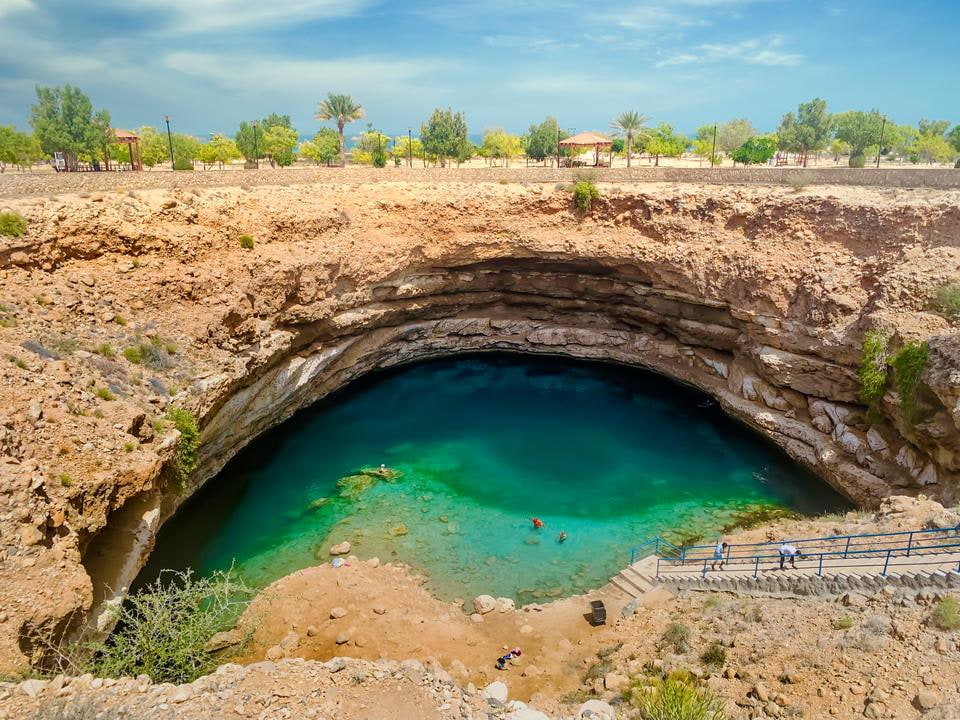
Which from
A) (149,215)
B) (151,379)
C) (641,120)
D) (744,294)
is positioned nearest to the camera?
(151,379)

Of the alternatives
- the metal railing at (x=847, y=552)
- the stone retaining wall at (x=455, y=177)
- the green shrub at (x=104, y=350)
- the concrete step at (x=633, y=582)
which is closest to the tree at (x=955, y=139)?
the stone retaining wall at (x=455, y=177)

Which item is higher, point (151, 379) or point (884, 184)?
point (884, 184)

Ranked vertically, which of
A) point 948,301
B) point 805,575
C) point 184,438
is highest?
point 948,301

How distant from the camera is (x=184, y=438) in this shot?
63.1ft

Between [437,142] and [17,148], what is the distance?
3319 centimetres

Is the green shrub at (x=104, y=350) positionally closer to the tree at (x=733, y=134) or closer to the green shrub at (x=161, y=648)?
the green shrub at (x=161, y=648)

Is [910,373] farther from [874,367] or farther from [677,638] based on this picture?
[677,638]

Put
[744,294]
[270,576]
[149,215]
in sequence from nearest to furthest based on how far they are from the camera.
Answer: [270,576], [149,215], [744,294]

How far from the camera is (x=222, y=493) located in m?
26.2

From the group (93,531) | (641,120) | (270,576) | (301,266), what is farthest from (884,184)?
(93,531)

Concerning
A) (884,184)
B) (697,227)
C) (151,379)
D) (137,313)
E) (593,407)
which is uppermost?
(884,184)

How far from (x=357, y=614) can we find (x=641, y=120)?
4688cm

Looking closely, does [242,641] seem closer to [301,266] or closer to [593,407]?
[301,266]

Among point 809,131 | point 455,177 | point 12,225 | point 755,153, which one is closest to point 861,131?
point 809,131
